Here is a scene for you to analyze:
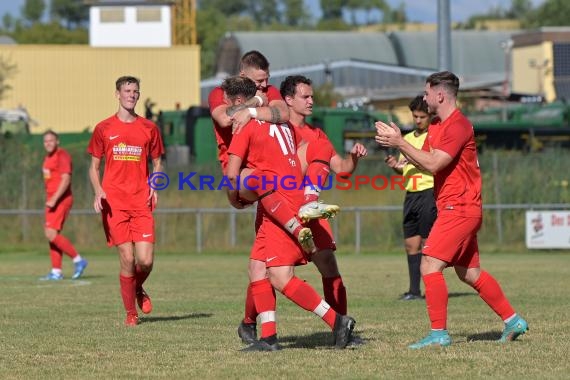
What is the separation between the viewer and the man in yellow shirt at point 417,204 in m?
14.3

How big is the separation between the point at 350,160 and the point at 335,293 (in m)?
1.06

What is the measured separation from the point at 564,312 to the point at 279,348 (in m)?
4.23

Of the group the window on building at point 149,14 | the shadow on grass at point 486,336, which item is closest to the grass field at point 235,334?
the shadow on grass at point 486,336

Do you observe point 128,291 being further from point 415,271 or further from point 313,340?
point 415,271

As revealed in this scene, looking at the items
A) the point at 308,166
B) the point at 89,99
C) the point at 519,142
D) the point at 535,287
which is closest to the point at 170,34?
the point at 89,99

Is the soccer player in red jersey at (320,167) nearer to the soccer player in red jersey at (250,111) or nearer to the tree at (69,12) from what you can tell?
the soccer player in red jersey at (250,111)

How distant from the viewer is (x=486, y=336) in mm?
10812

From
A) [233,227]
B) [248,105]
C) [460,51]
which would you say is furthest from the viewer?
[460,51]

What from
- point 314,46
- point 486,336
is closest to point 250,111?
point 486,336

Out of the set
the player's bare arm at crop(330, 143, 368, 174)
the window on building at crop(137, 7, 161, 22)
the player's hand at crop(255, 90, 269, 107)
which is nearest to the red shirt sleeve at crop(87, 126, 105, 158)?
the player's bare arm at crop(330, 143, 368, 174)

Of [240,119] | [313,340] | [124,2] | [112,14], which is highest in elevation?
[124,2]

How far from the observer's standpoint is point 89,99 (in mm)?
67500

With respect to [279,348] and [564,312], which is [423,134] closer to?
[564,312]

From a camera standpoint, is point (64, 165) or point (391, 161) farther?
point (64, 165)
